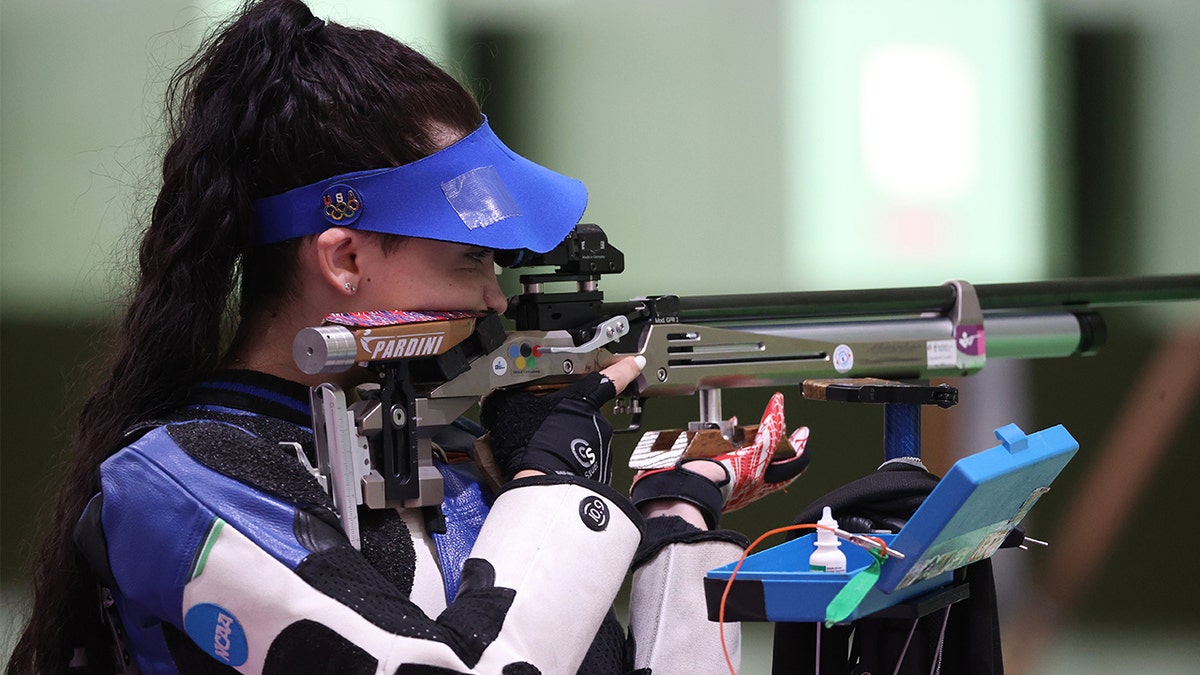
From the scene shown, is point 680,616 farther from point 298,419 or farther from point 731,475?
point 298,419

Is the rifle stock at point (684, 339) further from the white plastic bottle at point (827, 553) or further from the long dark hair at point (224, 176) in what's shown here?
the white plastic bottle at point (827, 553)

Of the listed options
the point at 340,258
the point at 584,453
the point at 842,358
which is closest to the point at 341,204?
the point at 340,258

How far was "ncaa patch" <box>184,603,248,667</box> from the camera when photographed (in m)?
0.85

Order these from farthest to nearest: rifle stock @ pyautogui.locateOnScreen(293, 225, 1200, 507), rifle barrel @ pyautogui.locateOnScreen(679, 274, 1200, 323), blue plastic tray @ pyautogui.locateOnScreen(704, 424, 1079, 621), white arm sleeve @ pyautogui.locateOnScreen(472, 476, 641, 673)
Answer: rifle barrel @ pyautogui.locateOnScreen(679, 274, 1200, 323)
rifle stock @ pyautogui.locateOnScreen(293, 225, 1200, 507)
white arm sleeve @ pyautogui.locateOnScreen(472, 476, 641, 673)
blue plastic tray @ pyautogui.locateOnScreen(704, 424, 1079, 621)

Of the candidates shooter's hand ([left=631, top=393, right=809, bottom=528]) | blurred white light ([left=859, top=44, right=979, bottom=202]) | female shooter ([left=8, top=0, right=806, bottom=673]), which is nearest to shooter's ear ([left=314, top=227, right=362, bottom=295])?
female shooter ([left=8, top=0, right=806, bottom=673])

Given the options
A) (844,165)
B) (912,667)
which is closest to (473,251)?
(912,667)

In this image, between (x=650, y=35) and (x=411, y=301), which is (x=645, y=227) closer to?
(x=650, y=35)

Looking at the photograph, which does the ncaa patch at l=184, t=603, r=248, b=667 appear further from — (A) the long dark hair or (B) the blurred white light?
(B) the blurred white light

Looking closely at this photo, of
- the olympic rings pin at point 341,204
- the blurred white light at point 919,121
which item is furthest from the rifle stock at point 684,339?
the blurred white light at point 919,121

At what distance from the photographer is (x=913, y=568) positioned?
814 millimetres

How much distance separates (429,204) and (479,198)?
5 cm

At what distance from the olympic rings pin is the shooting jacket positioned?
0.15m

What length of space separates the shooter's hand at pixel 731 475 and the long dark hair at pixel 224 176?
1.34 feet

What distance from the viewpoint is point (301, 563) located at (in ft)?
2.77
